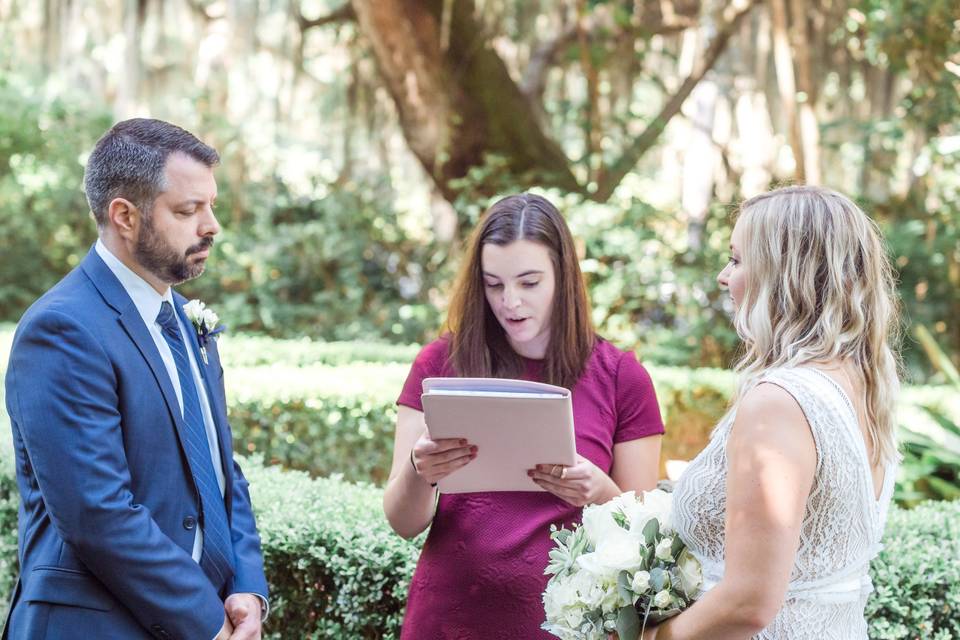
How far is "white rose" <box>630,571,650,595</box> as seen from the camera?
6.82 feet

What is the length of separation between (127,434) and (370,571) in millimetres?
1299

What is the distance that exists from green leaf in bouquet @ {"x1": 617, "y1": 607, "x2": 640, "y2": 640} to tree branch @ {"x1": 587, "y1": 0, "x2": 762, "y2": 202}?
27.9 ft

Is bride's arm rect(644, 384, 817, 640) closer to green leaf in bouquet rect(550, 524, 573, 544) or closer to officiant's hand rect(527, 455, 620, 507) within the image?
green leaf in bouquet rect(550, 524, 573, 544)

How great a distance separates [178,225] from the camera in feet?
8.14

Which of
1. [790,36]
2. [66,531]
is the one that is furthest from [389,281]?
[66,531]

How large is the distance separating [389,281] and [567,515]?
931cm

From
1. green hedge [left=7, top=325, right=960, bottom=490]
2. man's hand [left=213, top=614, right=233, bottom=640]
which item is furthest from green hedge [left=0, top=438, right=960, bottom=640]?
green hedge [left=7, top=325, right=960, bottom=490]

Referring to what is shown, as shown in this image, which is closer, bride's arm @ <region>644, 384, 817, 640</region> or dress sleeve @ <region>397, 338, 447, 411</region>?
bride's arm @ <region>644, 384, 817, 640</region>

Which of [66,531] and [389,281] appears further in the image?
[389,281]

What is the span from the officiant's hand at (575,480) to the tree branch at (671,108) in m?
8.00

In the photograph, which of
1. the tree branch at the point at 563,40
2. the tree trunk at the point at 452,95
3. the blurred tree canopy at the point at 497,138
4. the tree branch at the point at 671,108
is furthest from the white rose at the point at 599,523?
the tree branch at the point at 563,40

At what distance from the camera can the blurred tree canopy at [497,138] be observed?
31.5ft

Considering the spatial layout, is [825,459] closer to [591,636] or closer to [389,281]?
[591,636]

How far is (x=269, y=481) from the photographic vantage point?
4.25 m
